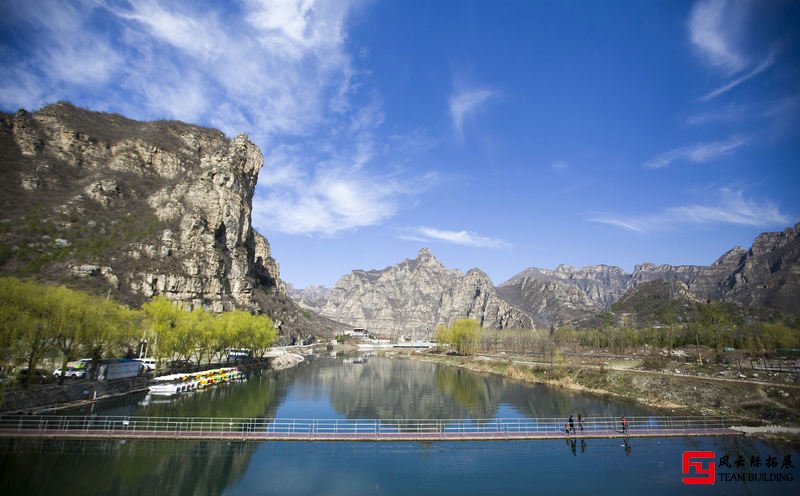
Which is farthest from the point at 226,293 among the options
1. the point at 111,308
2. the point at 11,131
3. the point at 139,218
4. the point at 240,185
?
the point at 111,308

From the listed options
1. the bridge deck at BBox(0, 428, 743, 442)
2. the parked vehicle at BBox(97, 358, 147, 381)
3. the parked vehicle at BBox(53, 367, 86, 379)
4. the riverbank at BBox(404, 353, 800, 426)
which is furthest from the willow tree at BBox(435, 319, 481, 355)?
the parked vehicle at BBox(53, 367, 86, 379)

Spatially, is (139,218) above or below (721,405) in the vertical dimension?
above

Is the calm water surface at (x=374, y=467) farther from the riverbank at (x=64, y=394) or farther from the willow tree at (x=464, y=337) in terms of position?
the willow tree at (x=464, y=337)

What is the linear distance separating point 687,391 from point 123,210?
16253 centimetres

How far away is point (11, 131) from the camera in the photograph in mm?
135875

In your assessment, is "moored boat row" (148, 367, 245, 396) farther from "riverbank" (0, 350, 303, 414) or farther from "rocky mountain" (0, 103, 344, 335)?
"rocky mountain" (0, 103, 344, 335)

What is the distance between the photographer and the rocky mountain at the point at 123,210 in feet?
359

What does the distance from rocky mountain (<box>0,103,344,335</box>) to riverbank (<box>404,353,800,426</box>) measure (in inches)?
A: 4279

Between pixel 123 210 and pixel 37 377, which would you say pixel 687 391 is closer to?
pixel 37 377

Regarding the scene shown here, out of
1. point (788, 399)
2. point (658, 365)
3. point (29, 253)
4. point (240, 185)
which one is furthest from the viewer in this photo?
point (240, 185)

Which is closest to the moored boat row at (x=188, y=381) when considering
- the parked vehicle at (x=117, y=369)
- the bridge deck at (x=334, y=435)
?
the parked vehicle at (x=117, y=369)

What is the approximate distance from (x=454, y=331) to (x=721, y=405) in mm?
112628

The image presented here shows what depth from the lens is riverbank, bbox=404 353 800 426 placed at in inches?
1919

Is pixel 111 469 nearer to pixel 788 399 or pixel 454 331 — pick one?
pixel 788 399
